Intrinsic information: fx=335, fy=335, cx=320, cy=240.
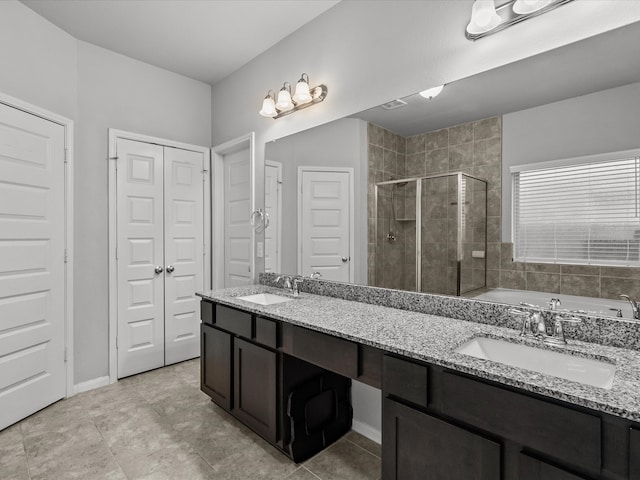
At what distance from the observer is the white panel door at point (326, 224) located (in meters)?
2.20

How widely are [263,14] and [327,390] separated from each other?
8.52 ft

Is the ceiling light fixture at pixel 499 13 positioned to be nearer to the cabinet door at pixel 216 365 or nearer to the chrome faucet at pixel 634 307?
the chrome faucet at pixel 634 307

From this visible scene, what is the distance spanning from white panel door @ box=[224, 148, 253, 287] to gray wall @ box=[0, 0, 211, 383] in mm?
724

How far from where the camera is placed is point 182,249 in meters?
3.27

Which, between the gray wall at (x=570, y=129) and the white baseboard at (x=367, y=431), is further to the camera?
the white baseboard at (x=367, y=431)

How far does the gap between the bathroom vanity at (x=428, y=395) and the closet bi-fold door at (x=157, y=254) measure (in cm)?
130

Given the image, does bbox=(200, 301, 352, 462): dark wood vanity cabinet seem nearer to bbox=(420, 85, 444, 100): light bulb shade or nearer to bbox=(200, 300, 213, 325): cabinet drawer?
bbox=(200, 300, 213, 325): cabinet drawer

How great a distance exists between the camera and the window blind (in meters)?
1.28

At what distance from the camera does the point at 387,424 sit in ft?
4.25

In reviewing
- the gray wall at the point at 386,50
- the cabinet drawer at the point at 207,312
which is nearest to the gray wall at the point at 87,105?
the gray wall at the point at 386,50

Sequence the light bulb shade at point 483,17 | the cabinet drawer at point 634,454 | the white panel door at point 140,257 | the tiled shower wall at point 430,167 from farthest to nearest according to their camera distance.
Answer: the white panel door at point 140,257 → the tiled shower wall at point 430,167 → the light bulb shade at point 483,17 → the cabinet drawer at point 634,454

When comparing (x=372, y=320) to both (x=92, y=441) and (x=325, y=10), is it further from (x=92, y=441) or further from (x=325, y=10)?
(x=325, y=10)

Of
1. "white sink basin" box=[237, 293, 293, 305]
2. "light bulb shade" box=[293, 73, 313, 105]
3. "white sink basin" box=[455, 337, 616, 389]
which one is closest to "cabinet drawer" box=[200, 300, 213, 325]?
"white sink basin" box=[237, 293, 293, 305]

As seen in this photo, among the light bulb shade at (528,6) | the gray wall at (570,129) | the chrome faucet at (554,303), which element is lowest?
the chrome faucet at (554,303)
